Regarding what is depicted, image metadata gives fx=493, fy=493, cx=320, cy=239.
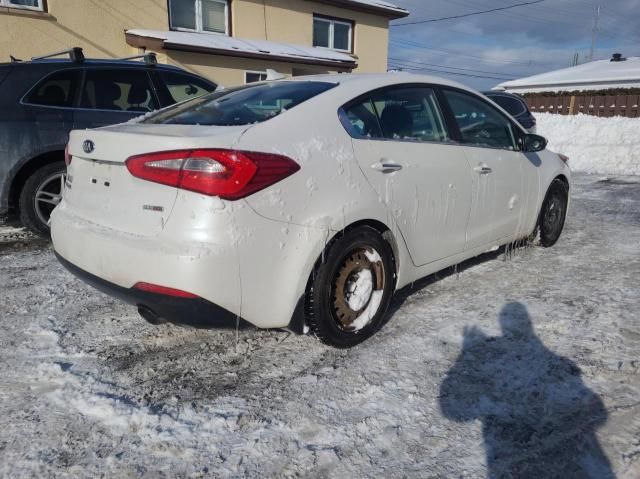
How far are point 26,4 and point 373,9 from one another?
10.4 meters

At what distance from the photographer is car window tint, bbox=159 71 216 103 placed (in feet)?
18.6

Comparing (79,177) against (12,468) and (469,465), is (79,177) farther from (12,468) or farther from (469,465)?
(469,465)

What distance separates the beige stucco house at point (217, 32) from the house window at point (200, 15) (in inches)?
0.9

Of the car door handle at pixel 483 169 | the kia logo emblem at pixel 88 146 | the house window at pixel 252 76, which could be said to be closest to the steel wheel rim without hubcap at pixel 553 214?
the car door handle at pixel 483 169

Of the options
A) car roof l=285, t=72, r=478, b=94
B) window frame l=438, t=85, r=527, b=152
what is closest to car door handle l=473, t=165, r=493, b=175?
window frame l=438, t=85, r=527, b=152

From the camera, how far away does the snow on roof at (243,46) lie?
36.6 ft

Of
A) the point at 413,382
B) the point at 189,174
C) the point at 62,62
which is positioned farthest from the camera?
the point at 62,62

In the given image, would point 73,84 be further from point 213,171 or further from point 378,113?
point 213,171

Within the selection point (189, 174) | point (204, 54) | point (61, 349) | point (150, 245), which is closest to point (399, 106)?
point (189, 174)

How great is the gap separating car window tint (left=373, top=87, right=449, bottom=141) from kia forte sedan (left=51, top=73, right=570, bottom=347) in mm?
10

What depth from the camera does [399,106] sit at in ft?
10.6

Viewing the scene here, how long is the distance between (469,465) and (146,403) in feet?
4.94

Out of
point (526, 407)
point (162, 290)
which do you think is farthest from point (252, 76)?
point (526, 407)

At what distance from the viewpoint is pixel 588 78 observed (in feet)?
81.5
